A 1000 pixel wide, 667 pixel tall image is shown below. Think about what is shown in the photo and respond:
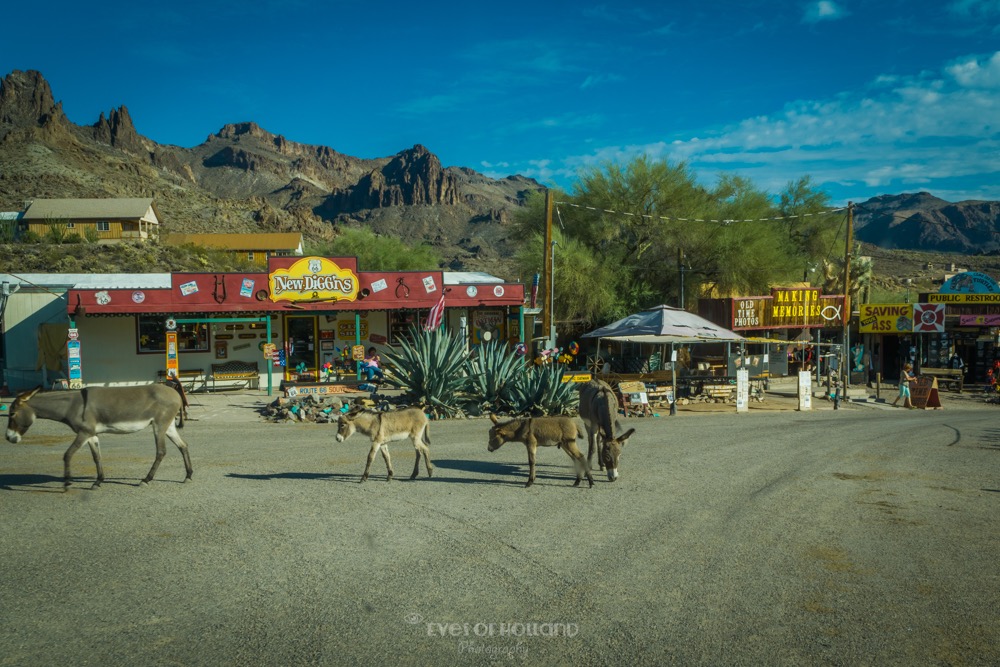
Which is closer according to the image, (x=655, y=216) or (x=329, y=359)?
(x=329, y=359)

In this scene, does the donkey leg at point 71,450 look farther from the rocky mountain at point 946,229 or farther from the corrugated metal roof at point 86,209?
the rocky mountain at point 946,229

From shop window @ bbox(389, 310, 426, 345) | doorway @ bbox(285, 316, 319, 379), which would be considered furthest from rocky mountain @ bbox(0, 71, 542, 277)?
doorway @ bbox(285, 316, 319, 379)

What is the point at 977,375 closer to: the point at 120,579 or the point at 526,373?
the point at 526,373

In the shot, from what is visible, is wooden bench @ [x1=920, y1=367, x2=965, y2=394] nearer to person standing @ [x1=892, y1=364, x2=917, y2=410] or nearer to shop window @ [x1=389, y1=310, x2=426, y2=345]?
person standing @ [x1=892, y1=364, x2=917, y2=410]

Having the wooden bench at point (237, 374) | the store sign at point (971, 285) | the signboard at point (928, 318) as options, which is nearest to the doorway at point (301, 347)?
the wooden bench at point (237, 374)

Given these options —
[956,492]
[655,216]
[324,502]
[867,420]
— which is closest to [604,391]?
[324,502]

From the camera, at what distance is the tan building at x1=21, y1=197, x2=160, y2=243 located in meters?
66.7

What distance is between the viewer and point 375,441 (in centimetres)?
1027

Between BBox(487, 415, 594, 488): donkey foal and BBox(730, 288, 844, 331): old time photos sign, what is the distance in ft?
69.3

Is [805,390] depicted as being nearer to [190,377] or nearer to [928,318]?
[928,318]

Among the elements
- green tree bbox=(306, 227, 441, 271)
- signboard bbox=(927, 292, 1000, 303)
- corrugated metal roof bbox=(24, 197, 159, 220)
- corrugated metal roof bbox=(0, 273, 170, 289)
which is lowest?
signboard bbox=(927, 292, 1000, 303)

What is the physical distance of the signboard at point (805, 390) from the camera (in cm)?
2248

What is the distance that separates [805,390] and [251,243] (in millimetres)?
68272

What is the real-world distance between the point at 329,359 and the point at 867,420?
18.4 m
